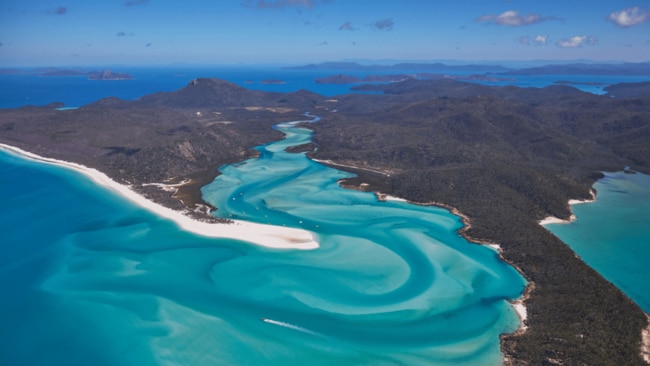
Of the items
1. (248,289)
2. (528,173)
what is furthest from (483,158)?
(248,289)

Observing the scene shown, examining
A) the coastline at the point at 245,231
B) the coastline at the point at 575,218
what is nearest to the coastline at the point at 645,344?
the coastline at the point at 575,218

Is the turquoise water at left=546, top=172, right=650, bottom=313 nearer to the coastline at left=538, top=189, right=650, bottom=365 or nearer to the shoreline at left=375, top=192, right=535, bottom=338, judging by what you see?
the coastline at left=538, top=189, right=650, bottom=365

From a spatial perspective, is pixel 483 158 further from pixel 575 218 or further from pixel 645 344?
pixel 645 344

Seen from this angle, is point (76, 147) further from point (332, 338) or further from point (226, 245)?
point (332, 338)

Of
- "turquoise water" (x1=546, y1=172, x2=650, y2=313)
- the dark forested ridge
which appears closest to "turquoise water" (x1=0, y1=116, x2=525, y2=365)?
the dark forested ridge

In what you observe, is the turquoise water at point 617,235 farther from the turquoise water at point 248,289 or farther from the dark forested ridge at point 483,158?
the turquoise water at point 248,289
